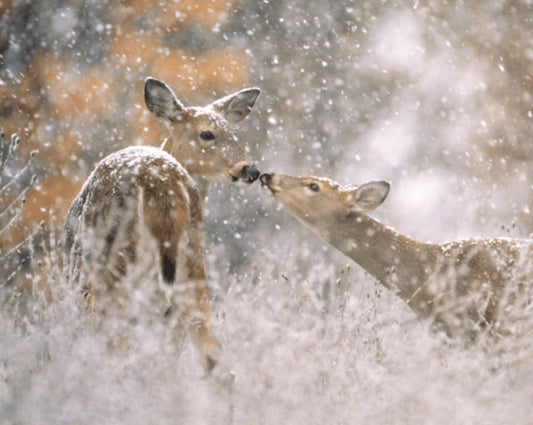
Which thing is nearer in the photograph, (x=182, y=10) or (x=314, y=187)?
(x=314, y=187)

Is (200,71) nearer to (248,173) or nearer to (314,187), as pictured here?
(314,187)

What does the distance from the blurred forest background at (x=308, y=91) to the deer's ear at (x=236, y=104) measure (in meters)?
2.30

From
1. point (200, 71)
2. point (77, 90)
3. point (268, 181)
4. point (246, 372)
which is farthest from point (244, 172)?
point (77, 90)

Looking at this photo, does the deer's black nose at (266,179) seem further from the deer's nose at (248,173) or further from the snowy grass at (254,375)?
the snowy grass at (254,375)

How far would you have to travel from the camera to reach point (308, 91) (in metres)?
8.66

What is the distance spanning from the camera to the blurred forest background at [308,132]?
3.82 m

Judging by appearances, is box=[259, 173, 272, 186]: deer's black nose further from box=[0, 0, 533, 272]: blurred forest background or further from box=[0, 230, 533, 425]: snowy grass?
box=[0, 0, 533, 272]: blurred forest background

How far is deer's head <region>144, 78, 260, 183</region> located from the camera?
4.76m

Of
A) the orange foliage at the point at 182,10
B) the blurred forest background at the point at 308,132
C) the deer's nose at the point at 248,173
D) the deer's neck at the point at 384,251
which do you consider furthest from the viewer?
the orange foliage at the point at 182,10

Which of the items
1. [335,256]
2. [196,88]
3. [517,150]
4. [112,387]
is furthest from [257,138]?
[112,387]

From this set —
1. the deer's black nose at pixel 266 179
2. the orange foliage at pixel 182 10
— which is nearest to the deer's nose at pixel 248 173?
the deer's black nose at pixel 266 179

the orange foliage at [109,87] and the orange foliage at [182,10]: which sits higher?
the orange foliage at [182,10]

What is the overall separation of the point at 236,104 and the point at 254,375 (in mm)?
2317

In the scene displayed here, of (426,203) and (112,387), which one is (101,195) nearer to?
(112,387)
